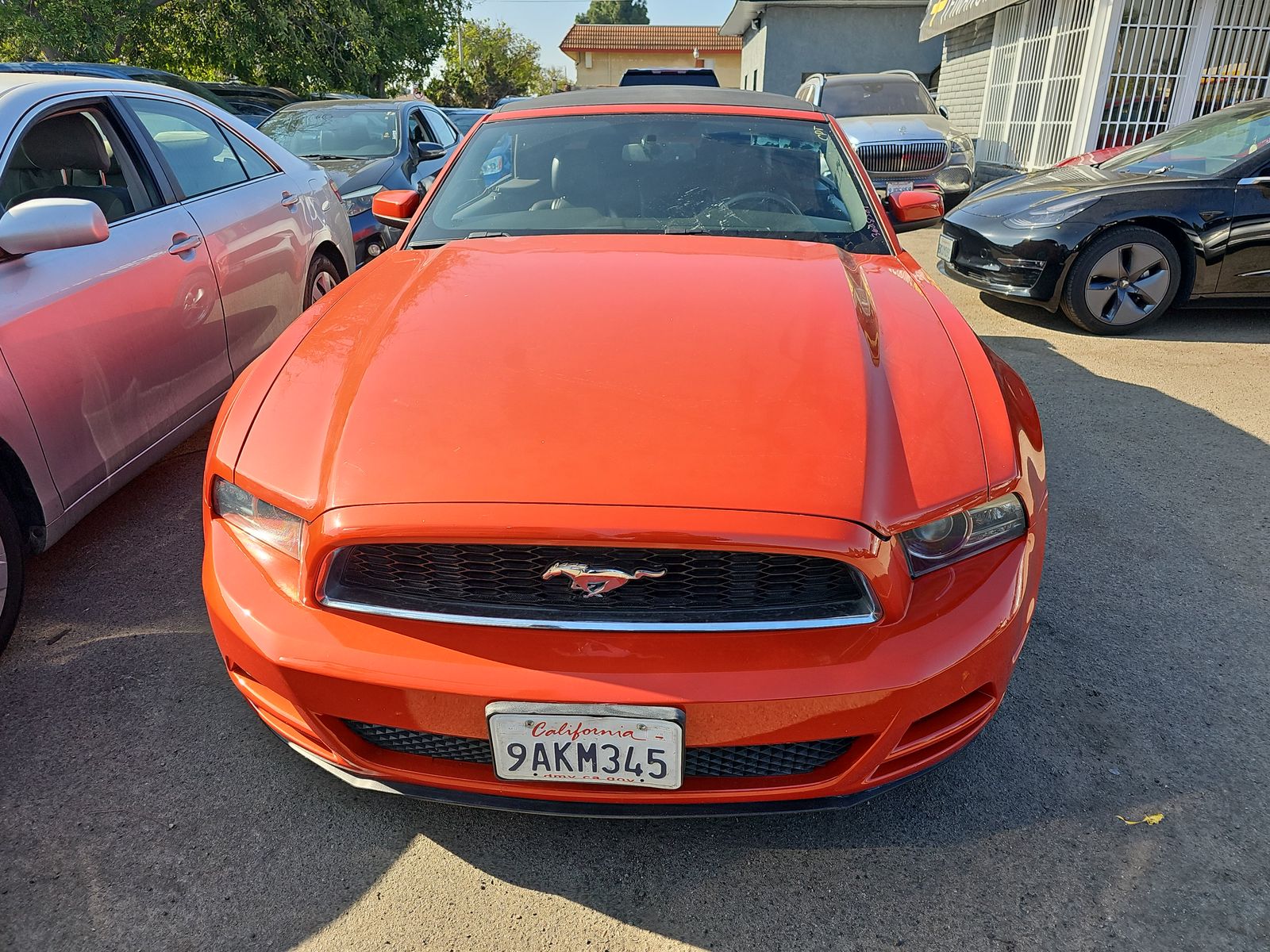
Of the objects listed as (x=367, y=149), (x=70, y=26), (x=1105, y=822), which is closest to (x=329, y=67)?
(x=70, y=26)

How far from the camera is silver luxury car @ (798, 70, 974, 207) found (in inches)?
388

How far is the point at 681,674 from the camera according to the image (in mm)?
1506

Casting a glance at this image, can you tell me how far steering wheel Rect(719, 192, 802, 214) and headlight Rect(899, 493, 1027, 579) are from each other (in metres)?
1.51

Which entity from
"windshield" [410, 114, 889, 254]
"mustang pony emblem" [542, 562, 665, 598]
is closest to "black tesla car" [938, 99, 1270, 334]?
"windshield" [410, 114, 889, 254]

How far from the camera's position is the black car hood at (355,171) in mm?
6676

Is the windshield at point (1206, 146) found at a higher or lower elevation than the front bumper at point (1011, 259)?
higher

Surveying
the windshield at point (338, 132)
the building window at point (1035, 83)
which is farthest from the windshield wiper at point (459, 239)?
the building window at point (1035, 83)

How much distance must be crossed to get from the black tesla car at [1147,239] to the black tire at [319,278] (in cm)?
417

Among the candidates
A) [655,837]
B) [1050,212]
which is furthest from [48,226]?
[1050,212]

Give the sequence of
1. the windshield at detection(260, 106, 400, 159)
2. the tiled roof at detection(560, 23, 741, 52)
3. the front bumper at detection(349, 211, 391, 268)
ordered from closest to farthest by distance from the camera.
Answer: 1. the front bumper at detection(349, 211, 391, 268)
2. the windshield at detection(260, 106, 400, 159)
3. the tiled roof at detection(560, 23, 741, 52)

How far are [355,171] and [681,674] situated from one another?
6578 millimetres

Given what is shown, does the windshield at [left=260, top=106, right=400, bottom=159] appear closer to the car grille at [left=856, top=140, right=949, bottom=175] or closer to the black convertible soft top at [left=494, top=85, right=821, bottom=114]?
the black convertible soft top at [left=494, top=85, right=821, bottom=114]

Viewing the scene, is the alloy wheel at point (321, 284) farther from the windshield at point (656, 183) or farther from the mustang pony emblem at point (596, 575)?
the mustang pony emblem at point (596, 575)

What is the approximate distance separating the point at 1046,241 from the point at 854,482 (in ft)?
15.2
